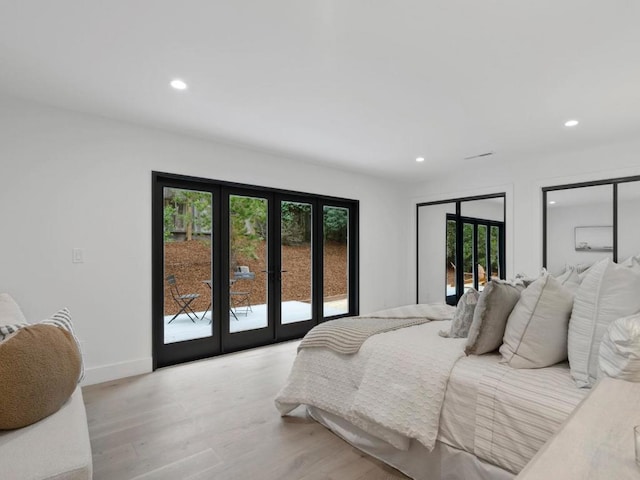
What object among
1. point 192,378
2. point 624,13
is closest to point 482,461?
point 624,13

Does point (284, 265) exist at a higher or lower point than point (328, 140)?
lower

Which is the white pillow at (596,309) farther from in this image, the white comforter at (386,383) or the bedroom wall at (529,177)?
the bedroom wall at (529,177)

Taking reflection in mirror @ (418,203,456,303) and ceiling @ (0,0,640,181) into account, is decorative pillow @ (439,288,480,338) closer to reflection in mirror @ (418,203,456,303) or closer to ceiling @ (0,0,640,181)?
ceiling @ (0,0,640,181)

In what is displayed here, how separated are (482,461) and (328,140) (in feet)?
10.4

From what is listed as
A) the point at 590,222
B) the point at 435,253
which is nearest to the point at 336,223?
the point at 435,253

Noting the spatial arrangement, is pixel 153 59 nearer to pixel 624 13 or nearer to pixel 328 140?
pixel 328 140

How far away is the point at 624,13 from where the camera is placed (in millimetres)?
1839

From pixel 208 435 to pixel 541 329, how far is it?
6.93ft

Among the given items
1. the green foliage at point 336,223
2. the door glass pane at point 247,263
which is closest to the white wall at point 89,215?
the door glass pane at point 247,263

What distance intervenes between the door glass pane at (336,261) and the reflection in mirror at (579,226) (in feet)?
8.92

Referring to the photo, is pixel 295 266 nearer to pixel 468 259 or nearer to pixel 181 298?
pixel 181 298

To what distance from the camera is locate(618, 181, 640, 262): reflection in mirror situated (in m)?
3.88

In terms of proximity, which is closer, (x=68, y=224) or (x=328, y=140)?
(x=68, y=224)

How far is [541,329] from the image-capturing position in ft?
5.74
